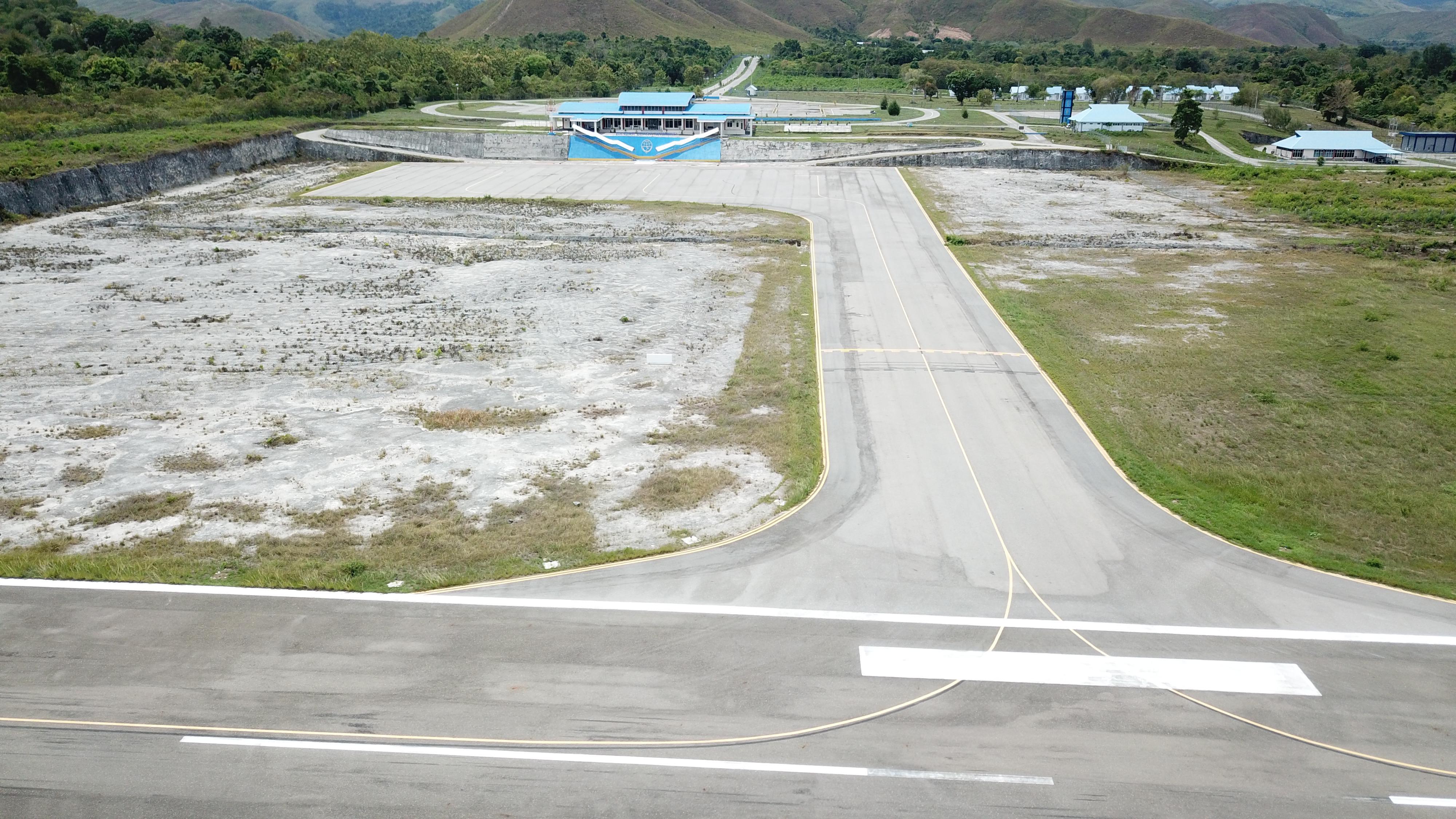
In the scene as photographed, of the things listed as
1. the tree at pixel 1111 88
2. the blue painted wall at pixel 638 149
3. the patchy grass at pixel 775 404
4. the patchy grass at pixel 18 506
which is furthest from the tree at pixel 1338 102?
the patchy grass at pixel 18 506

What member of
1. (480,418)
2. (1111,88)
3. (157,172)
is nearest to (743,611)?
(480,418)

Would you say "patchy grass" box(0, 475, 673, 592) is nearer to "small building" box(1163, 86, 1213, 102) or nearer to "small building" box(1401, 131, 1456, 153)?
"small building" box(1401, 131, 1456, 153)

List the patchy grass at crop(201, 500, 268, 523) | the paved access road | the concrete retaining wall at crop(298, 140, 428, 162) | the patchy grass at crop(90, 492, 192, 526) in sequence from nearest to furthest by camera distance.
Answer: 1. the paved access road
2. the patchy grass at crop(90, 492, 192, 526)
3. the patchy grass at crop(201, 500, 268, 523)
4. the concrete retaining wall at crop(298, 140, 428, 162)

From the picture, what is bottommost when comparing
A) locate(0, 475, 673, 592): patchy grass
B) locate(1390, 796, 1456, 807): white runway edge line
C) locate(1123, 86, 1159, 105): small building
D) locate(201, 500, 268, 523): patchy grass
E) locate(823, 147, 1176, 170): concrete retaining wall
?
locate(1390, 796, 1456, 807): white runway edge line

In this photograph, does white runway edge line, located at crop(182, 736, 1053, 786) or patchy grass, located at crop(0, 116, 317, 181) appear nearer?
white runway edge line, located at crop(182, 736, 1053, 786)

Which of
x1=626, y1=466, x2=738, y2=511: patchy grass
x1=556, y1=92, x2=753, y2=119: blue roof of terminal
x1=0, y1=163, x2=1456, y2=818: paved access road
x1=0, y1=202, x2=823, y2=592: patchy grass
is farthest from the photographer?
x1=556, y1=92, x2=753, y2=119: blue roof of terminal

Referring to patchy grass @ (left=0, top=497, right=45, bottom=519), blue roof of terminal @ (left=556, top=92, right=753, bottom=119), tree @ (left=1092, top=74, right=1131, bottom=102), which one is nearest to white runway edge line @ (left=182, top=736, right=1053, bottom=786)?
patchy grass @ (left=0, top=497, right=45, bottom=519)

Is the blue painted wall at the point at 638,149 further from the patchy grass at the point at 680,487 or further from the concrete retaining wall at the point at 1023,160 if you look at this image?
the patchy grass at the point at 680,487

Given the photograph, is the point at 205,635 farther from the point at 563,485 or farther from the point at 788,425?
the point at 788,425
